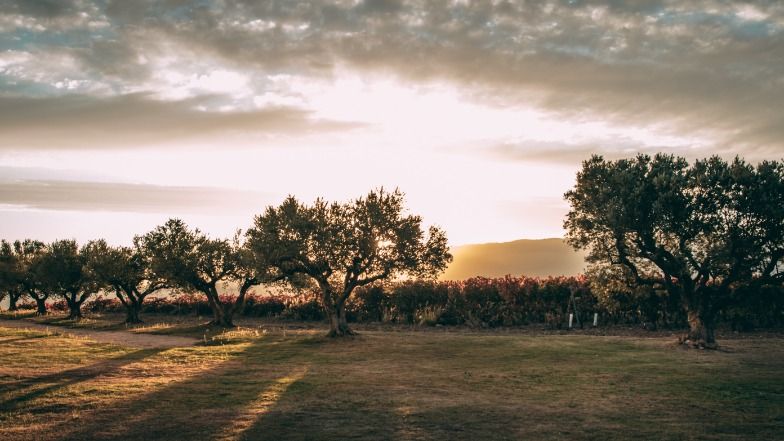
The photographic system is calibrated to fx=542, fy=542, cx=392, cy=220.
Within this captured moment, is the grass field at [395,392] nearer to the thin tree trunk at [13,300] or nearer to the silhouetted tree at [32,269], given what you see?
the silhouetted tree at [32,269]

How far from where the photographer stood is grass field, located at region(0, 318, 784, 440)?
11391 mm

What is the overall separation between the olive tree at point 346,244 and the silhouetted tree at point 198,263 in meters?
8.78

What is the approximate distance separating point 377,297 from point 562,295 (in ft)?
45.4

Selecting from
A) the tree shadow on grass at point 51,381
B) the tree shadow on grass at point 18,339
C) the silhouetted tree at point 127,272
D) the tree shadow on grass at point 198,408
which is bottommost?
the tree shadow on grass at point 18,339

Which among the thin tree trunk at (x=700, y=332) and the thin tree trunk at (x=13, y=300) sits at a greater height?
the thin tree trunk at (x=700, y=332)

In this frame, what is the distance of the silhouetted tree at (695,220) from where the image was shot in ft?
75.0

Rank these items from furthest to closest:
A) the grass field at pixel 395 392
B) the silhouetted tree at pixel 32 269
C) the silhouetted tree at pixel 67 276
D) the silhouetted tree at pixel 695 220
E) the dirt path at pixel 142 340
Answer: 1. the silhouetted tree at pixel 32 269
2. the silhouetted tree at pixel 67 276
3. the dirt path at pixel 142 340
4. the silhouetted tree at pixel 695 220
5. the grass field at pixel 395 392

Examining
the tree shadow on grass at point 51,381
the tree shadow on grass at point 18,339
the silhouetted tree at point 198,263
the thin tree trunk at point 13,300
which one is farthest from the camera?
the thin tree trunk at point 13,300

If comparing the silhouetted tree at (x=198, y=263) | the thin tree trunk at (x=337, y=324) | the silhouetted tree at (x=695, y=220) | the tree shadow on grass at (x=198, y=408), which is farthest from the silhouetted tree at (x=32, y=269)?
the silhouetted tree at (x=695, y=220)

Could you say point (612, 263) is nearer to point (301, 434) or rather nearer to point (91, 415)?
point (301, 434)

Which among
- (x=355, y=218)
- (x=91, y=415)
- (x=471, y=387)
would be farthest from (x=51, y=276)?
(x=471, y=387)

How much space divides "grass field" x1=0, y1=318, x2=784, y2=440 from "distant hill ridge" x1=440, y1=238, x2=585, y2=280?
14411cm

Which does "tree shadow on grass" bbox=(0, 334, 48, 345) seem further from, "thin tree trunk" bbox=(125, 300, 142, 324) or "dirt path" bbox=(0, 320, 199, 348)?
"thin tree trunk" bbox=(125, 300, 142, 324)

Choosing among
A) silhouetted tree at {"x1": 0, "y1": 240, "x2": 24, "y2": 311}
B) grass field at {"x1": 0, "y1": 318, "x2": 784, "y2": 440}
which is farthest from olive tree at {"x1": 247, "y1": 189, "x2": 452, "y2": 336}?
silhouetted tree at {"x1": 0, "y1": 240, "x2": 24, "y2": 311}
